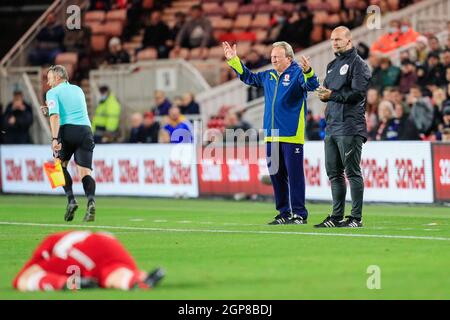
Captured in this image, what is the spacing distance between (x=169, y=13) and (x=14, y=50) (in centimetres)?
436

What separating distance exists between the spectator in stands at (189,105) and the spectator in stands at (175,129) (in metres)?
1.33

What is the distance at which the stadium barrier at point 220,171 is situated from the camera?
2125cm

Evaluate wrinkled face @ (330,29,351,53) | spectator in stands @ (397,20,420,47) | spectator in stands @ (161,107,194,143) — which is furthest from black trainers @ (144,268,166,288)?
spectator in stands @ (397,20,420,47)

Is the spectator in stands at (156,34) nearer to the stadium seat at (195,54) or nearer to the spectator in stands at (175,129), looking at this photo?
the stadium seat at (195,54)

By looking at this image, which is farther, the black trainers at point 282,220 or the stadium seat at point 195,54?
the stadium seat at point 195,54

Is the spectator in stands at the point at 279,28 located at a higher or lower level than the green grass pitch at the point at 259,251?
higher

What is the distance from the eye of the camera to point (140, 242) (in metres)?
14.4

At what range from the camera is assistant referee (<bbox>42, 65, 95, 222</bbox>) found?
1767cm

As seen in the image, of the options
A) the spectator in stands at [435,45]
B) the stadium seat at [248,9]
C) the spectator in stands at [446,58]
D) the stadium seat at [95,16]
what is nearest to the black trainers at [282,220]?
the spectator in stands at [446,58]

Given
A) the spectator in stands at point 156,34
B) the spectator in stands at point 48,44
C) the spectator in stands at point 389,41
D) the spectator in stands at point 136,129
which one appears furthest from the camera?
the spectator in stands at point 48,44

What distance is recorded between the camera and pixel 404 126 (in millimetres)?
23062

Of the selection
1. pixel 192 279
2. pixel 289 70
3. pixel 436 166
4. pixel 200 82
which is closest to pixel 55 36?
pixel 200 82

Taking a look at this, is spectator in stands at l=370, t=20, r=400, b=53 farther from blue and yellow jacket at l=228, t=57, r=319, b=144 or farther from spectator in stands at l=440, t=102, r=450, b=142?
blue and yellow jacket at l=228, t=57, r=319, b=144

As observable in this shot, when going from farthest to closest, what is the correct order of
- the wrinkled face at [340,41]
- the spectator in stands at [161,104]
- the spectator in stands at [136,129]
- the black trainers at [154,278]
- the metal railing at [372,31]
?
1. the spectator in stands at [161,104]
2. the metal railing at [372,31]
3. the spectator in stands at [136,129]
4. the wrinkled face at [340,41]
5. the black trainers at [154,278]
